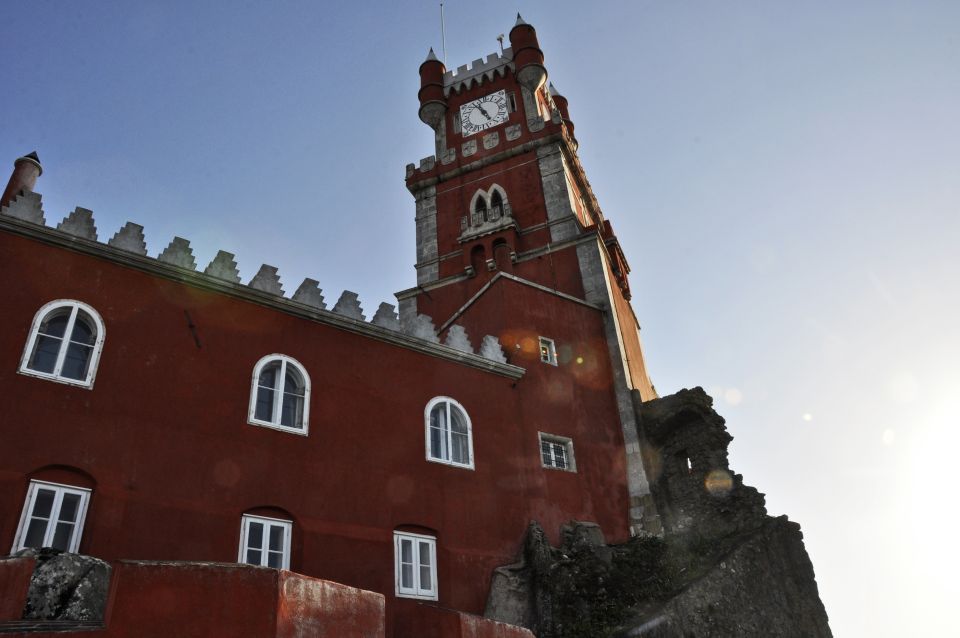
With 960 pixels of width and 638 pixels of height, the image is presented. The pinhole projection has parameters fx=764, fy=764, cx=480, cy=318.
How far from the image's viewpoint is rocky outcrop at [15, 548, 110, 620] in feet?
27.9

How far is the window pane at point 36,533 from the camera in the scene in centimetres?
1177

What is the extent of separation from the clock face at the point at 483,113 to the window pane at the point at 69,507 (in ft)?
74.0

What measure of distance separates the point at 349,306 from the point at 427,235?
1175 centimetres

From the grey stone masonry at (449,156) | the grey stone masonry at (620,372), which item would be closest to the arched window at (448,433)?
the grey stone masonry at (620,372)

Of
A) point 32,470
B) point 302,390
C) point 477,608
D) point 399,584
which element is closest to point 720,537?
point 477,608

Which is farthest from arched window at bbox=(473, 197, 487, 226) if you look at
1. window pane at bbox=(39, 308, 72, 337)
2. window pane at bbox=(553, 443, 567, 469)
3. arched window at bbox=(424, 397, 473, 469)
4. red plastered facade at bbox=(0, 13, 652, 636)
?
window pane at bbox=(39, 308, 72, 337)

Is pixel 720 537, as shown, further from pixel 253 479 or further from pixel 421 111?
pixel 421 111

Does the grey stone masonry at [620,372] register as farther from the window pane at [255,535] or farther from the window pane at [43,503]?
the window pane at [43,503]

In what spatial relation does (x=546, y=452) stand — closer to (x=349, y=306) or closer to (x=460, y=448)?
(x=460, y=448)

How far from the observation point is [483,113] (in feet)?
105

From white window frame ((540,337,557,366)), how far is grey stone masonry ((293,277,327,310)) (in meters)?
7.11

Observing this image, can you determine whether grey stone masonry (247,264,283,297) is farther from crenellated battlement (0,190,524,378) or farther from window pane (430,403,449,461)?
window pane (430,403,449,461)

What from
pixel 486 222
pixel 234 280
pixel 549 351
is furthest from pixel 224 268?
pixel 486 222

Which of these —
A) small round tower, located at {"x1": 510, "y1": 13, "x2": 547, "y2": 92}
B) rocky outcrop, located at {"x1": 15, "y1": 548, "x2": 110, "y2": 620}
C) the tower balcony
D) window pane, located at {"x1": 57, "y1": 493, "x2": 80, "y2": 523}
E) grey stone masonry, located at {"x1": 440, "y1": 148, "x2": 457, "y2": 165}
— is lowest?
rocky outcrop, located at {"x1": 15, "y1": 548, "x2": 110, "y2": 620}
